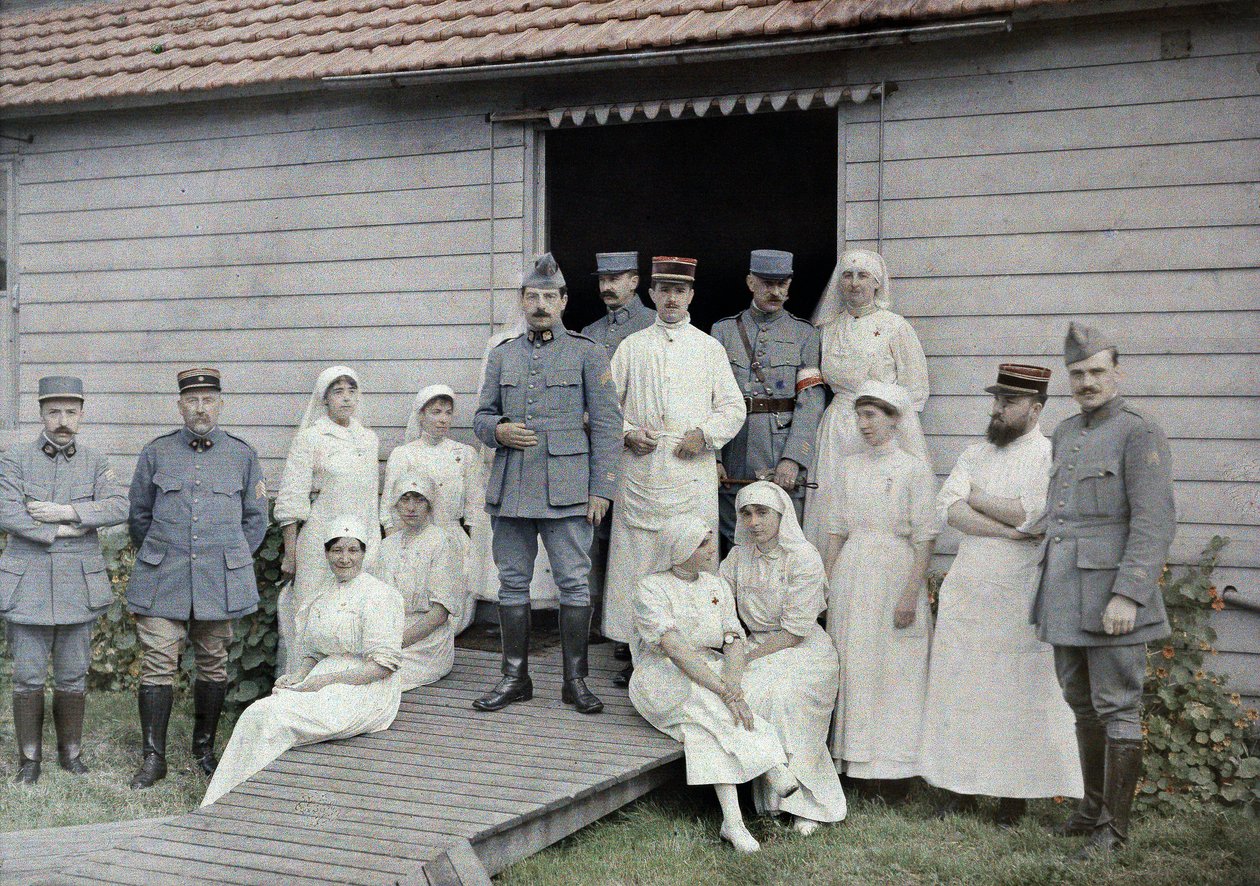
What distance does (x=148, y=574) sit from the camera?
6.05m

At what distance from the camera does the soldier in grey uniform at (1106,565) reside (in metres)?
4.48

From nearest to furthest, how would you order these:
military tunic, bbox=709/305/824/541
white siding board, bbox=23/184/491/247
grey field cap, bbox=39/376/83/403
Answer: grey field cap, bbox=39/376/83/403 → military tunic, bbox=709/305/824/541 → white siding board, bbox=23/184/491/247

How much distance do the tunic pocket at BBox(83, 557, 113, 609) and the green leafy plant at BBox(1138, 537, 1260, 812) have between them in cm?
512

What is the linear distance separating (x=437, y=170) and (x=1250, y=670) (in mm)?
5366

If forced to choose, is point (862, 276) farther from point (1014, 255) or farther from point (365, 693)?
point (365, 693)

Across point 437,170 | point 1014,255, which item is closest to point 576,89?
point 437,170

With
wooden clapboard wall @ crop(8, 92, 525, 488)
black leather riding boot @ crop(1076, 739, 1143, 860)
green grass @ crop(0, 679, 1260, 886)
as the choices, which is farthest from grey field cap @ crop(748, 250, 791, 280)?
black leather riding boot @ crop(1076, 739, 1143, 860)

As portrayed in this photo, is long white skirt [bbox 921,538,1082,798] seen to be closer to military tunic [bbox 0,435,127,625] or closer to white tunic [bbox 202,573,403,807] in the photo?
white tunic [bbox 202,573,403,807]

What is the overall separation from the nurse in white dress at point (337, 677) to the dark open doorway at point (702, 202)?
4.89 m

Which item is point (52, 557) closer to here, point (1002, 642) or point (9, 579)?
point (9, 579)

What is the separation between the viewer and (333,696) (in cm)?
537

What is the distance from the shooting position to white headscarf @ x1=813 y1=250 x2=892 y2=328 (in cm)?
605

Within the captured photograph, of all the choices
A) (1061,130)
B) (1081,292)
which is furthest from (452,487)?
(1061,130)

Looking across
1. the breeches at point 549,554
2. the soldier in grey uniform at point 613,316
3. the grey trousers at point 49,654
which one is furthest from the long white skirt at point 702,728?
the grey trousers at point 49,654
